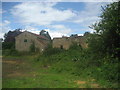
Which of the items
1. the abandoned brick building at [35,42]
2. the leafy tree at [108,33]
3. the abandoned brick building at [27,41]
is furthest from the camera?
the abandoned brick building at [27,41]

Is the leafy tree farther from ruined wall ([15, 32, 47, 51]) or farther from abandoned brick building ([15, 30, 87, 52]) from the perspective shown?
ruined wall ([15, 32, 47, 51])

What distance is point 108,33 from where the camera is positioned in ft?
38.2

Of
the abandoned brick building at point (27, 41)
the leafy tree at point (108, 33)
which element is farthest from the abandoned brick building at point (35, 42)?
the leafy tree at point (108, 33)

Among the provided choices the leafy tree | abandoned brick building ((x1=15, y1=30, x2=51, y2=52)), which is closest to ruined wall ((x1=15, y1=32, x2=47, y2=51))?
abandoned brick building ((x1=15, y1=30, x2=51, y2=52))

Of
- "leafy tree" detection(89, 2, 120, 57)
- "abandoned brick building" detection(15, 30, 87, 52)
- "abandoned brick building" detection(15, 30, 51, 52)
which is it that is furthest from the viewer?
"abandoned brick building" detection(15, 30, 51, 52)

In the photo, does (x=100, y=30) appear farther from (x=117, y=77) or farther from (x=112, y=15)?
(x=117, y=77)

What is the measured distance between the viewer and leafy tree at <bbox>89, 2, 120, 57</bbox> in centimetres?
1095

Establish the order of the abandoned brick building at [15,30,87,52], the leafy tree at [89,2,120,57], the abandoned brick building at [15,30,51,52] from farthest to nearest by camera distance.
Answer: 1. the abandoned brick building at [15,30,51,52]
2. the abandoned brick building at [15,30,87,52]
3. the leafy tree at [89,2,120,57]

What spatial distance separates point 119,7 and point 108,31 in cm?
157

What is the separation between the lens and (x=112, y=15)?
11.0 metres

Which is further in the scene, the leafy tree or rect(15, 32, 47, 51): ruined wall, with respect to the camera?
rect(15, 32, 47, 51): ruined wall

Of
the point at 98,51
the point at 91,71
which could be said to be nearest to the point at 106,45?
the point at 98,51

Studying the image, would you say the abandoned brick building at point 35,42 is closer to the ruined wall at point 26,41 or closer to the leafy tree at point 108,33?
the ruined wall at point 26,41

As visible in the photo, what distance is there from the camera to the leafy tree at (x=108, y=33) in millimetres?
10945
